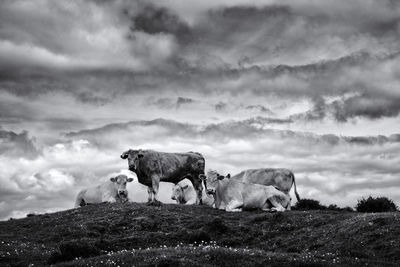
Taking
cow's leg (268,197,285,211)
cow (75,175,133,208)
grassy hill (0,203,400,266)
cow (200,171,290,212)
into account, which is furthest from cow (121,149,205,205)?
cow's leg (268,197,285,211)

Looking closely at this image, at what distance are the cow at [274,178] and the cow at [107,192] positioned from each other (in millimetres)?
9282

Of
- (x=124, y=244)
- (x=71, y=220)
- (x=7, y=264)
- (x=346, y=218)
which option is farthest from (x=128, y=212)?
(x=346, y=218)

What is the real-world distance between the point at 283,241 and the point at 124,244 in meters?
8.27

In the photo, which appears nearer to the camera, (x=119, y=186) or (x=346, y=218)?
(x=346, y=218)

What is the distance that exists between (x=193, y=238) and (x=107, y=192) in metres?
18.6

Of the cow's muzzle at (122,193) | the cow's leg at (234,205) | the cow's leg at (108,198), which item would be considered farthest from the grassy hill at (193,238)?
the cow's leg at (108,198)

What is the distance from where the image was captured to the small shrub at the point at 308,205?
38.8 m

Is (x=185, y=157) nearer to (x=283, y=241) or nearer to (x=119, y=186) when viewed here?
(x=119, y=186)

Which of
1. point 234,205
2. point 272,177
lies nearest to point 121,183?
point 234,205

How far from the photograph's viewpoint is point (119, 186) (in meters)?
42.4

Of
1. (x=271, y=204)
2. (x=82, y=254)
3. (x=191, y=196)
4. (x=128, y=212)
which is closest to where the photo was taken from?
(x=82, y=254)

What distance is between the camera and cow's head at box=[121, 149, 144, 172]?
3664 centimetres

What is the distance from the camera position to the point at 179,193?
4691cm

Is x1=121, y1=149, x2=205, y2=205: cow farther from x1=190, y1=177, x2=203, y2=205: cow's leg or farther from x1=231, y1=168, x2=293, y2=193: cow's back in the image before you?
x1=231, y1=168, x2=293, y2=193: cow's back
